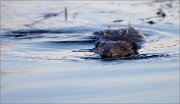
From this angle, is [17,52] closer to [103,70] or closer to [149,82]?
[103,70]

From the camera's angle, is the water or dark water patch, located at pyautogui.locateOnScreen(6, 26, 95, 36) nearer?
the water

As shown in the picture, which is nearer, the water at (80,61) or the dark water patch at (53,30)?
the water at (80,61)

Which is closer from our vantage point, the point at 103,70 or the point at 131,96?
the point at 131,96

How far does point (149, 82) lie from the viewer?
698cm

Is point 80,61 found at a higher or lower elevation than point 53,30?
lower

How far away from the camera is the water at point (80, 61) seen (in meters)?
6.38

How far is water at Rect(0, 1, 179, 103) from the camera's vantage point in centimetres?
638

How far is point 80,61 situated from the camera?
28.9ft

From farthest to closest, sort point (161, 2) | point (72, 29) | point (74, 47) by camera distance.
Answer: point (161, 2) → point (72, 29) → point (74, 47)

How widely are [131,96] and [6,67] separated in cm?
276

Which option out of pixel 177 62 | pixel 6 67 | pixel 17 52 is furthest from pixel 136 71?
pixel 17 52

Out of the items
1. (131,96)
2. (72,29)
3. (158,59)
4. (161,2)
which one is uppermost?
(161,2)

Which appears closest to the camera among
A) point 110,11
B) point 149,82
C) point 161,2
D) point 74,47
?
point 149,82

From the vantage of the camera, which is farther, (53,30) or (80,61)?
(53,30)
